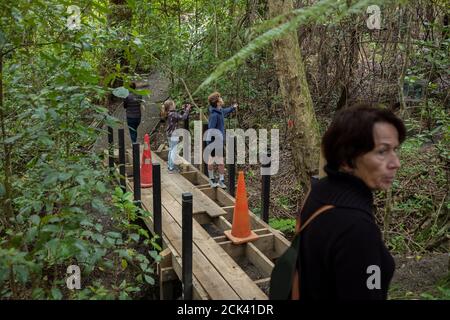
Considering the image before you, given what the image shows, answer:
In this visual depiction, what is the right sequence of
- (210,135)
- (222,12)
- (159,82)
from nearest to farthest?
1. (210,135)
2. (222,12)
3. (159,82)

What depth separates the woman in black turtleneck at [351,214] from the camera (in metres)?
1.80

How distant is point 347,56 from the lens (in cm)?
959

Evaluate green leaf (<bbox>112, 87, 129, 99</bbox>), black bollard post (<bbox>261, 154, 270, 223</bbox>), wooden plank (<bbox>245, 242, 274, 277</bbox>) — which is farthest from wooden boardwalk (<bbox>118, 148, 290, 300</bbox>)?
green leaf (<bbox>112, 87, 129, 99</bbox>)

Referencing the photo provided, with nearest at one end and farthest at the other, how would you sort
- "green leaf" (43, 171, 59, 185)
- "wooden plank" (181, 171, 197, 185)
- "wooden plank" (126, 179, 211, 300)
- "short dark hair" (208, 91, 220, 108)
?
"green leaf" (43, 171, 59, 185), "wooden plank" (126, 179, 211, 300), "short dark hair" (208, 91, 220, 108), "wooden plank" (181, 171, 197, 185)

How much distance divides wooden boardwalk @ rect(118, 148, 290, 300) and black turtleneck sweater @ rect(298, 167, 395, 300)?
2.47 metres

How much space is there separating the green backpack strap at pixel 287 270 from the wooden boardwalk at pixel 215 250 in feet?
Answer: 7.14

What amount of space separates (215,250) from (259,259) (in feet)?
1.98

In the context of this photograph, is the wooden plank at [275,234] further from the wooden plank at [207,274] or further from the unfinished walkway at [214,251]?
the wooden plank at [207,274]

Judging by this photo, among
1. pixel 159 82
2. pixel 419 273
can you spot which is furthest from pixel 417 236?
pixel 159 82

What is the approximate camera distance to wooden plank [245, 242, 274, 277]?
5.25 m

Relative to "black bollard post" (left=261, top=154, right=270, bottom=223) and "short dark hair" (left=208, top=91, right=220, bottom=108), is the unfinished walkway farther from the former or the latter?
"short dark hair" (left=208, top=91, right=220, bottom=108)

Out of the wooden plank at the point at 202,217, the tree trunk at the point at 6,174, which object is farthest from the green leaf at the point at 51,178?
the wooden plank at the point at 202,217
